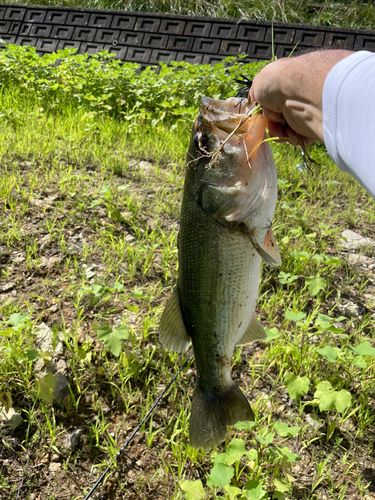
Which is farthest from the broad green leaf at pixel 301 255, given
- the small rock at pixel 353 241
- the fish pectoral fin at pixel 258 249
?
the fish pectoral fin at pixel 258 249

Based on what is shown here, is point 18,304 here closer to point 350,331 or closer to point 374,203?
point 350,331

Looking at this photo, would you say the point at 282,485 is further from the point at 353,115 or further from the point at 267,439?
the point at 353,115

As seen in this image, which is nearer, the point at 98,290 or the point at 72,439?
the point at 72,439

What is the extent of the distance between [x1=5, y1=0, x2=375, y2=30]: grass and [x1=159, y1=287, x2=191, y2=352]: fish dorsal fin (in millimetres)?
9825

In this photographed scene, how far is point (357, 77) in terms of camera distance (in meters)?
1.17

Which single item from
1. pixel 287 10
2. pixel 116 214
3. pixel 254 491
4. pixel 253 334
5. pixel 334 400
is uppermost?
pixel 287 10

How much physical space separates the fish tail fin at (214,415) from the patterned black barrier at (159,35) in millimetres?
7001

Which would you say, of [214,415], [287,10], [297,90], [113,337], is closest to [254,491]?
[214,415]

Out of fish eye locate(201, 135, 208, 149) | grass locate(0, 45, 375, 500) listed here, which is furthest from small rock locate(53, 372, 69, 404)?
fish eye locate(201, 135, 208, 149)

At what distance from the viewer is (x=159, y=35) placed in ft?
27.6

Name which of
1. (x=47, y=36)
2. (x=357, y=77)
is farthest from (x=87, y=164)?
(x=47, y=36)

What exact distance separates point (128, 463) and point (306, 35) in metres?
7.70

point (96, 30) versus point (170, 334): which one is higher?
point (170, 334)

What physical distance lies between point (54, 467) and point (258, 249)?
158cm
